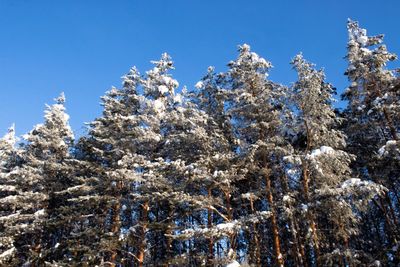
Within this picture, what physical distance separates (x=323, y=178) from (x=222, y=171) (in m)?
4.42

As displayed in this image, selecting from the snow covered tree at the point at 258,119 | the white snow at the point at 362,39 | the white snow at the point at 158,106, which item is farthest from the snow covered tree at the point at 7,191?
the white snow at the point at 362,39

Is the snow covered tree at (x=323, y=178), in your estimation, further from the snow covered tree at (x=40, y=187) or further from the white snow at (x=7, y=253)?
the white snow at (x=7, y=253)

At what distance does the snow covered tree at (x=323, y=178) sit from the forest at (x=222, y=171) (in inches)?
2.4

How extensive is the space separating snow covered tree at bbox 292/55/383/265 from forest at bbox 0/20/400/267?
0.06 metres

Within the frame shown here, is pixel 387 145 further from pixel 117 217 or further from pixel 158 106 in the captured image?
pixel 117 217

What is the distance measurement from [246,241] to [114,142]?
33.9ft

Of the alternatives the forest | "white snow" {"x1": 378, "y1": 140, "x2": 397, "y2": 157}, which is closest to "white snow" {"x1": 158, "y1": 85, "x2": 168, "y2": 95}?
the forest

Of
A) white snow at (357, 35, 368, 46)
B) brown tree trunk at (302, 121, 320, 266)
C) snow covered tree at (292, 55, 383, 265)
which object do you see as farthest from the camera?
white snow at (357, 35, 368, 46)

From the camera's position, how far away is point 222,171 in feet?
53.1

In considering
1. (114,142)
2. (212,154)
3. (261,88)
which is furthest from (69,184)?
(261,88)

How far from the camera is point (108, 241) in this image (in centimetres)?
1587

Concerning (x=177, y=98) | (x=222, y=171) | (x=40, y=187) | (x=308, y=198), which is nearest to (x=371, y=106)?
(x=308, y=198)

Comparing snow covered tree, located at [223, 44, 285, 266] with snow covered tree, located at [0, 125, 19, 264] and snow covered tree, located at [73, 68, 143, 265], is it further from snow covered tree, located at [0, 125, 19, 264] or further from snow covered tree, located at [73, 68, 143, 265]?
snow covered tree, located at [0, 125, 19, 264]

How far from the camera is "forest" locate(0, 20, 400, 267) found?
15586 millimetres
